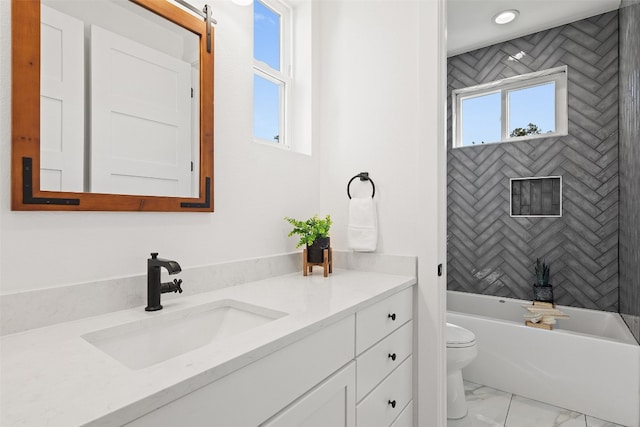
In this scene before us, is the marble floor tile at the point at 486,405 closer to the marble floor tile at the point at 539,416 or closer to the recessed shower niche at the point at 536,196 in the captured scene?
the marble floor tile at the point at 539,416

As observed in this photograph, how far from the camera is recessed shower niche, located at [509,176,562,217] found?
2.92 m

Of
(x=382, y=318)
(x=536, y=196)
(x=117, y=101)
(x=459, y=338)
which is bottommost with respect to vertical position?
(x=459, y=338)

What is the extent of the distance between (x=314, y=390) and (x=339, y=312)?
0.22 metres

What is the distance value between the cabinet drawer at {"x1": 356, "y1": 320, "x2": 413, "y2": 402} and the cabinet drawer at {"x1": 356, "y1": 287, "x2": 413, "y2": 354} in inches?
1.2

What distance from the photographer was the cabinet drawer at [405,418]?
1.41 meters

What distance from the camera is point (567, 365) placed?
2137mm

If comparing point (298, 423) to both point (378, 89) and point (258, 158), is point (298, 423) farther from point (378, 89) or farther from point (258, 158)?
point (378, 89)

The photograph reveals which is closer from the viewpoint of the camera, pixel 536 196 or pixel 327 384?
pixel 327 384

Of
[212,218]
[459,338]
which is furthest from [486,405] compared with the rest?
[212,218]

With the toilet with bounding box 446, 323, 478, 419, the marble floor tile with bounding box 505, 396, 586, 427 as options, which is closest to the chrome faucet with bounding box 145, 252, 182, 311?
the toilet with bounding box 446, 323, 478, 419

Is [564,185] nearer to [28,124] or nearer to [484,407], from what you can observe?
[484,407]

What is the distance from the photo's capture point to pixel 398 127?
1.64 m

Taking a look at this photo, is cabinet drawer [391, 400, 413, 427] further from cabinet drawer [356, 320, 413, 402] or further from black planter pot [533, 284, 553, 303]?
black planter pot [533, 284, 553, 303]

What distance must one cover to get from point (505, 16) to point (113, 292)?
3.33 metres
